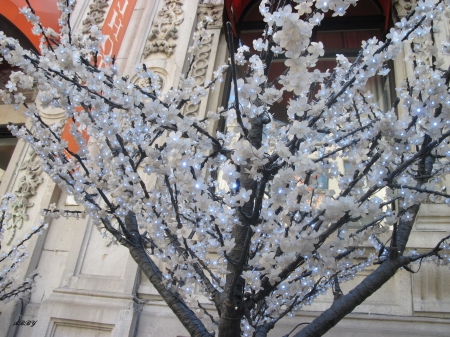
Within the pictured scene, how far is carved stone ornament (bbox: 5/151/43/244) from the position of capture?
600 cm

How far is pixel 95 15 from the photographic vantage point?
771cm

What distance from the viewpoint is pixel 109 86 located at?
3.16 metres

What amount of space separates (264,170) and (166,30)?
228 inches

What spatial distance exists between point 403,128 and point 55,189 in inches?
219

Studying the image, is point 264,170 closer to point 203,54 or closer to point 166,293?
point 166,293

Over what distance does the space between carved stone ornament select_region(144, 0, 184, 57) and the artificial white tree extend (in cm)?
318

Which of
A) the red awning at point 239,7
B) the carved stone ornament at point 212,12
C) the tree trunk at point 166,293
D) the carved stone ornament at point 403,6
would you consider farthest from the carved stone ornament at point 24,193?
the carved stone ornament at point 403,6

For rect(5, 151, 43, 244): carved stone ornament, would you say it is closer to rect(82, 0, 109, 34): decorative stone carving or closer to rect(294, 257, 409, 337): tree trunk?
rect(82, 0, 109, 34): decorative stone carving

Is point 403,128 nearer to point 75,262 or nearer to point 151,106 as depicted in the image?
point 151,106

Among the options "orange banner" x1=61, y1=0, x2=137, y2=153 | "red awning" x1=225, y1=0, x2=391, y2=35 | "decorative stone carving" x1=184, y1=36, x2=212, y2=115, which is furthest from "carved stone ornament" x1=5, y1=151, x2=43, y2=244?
"red awning" x1=225, y1=0, x2=391, y2=35

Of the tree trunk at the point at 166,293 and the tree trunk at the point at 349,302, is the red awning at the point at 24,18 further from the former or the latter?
the tree trunk at the point at 349,302

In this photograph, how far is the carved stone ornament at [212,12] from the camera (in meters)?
7.43

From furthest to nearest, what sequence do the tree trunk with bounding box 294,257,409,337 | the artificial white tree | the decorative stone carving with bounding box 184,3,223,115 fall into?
the decorative stone carving with bounding box 184,3,223,115 → the tree trunk with bounding box 294,257,409,337 → the artificial white tree

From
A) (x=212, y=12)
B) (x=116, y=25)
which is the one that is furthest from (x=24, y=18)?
(x=212, y=12)
